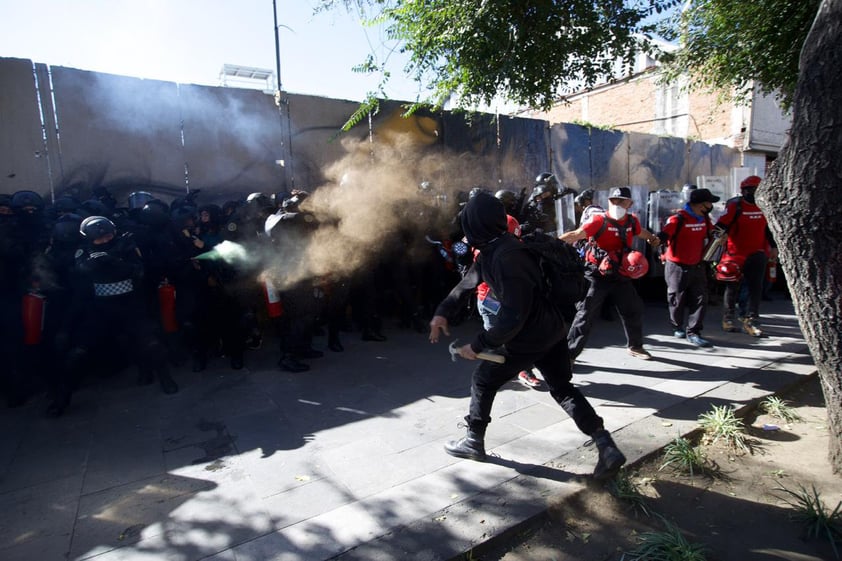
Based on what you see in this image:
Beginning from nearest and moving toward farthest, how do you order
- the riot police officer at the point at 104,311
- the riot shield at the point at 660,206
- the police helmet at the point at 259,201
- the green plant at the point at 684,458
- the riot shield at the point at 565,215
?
the green plant at the point at 684,458, the riot police officer at the point at 104,311, the police helmet at the point at 259,201, the riot shield at the point at 565,215, the riot shield at the point at 660,206

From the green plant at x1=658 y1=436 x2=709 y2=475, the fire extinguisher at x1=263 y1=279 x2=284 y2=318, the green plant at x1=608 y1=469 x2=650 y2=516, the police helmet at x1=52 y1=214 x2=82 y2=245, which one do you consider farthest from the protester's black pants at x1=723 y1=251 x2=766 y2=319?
the police helmet at x1=52 y1=214 x2=82 y2=245

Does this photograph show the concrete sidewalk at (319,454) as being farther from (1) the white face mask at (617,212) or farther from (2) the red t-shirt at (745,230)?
(1) the white face mask at (617,212)

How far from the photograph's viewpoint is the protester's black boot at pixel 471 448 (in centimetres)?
325

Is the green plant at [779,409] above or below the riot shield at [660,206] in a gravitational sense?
below

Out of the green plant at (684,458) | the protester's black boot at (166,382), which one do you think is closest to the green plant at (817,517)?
the green plant at (684,458)

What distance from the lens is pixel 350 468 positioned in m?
3.26

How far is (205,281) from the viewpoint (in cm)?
560

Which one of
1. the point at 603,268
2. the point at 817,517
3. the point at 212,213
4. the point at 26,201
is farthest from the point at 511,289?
the point at 26,201

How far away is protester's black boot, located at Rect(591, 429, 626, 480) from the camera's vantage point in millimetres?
2916

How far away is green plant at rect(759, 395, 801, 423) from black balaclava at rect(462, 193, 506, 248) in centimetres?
309

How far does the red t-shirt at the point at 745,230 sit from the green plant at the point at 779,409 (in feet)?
8.38

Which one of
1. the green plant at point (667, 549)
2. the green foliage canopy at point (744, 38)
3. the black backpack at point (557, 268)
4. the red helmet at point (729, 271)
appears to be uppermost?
the green foliage canopy at point (744, 38)

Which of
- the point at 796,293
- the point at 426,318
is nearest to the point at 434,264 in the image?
the point at 426,318

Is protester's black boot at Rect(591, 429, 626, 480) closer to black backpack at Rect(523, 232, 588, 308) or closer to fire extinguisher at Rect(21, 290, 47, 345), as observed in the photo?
black backpack at Rect(523, 232, 588, 308)
